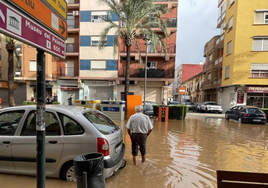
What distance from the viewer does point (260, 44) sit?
62.6ft

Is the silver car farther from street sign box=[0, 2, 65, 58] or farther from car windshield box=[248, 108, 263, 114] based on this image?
car windshield box=[248, 108, 263, 114]

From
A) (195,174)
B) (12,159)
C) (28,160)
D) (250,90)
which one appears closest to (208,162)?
(195,174)

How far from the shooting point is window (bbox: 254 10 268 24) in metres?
19.1

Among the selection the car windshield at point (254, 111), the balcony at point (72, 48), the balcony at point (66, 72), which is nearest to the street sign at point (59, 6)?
the car windshield at point (254, 111)

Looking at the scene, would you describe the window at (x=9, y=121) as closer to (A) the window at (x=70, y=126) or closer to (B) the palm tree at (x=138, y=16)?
(A) the window at (x=70, y=126)

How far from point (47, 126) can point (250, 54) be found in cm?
2277

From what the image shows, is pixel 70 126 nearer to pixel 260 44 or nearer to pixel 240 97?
pixel 240 97

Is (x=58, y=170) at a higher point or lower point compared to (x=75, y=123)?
lower

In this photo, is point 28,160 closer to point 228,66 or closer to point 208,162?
point 208,162

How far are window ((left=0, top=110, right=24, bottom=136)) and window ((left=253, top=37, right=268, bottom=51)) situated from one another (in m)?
23.6

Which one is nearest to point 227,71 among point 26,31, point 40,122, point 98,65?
point 98,65

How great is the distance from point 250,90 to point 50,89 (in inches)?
1034

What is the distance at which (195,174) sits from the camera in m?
4.04

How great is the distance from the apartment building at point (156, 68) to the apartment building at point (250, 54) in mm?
7338
